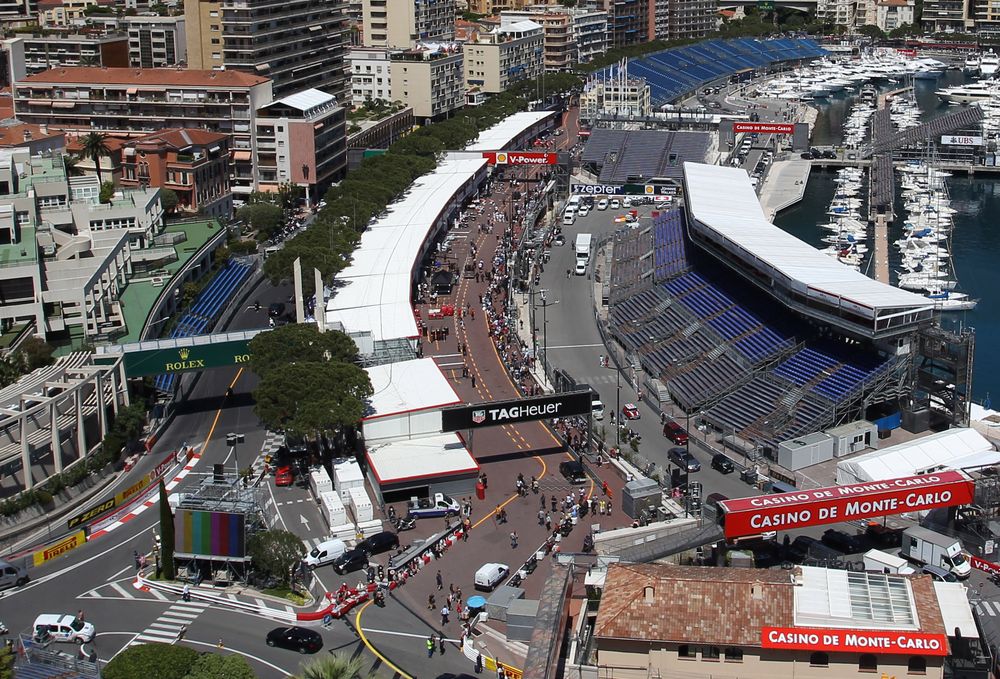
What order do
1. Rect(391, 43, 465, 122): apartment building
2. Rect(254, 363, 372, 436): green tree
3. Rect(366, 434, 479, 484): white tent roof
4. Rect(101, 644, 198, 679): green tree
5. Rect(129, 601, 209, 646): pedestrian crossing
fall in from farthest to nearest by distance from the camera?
Rect(391, 43, 465, 122): apartment building → Rect(254, 363, 372, 436): green tree → Rect(366, 434, 479, 484): white tent roof → Rect(129, 601, 209, 646): pedestrian crossing → Rect(101, 644, 198, 679): green tree

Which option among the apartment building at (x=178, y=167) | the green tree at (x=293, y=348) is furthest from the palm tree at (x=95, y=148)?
the green tree at (x=293, y=348)

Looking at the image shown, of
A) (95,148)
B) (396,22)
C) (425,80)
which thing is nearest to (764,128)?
(425,80)

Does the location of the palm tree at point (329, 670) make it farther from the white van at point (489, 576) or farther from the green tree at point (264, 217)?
the green tree at point (264, 217)

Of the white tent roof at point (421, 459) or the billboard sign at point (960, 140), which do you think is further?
the billboard sign at point (960, 140)

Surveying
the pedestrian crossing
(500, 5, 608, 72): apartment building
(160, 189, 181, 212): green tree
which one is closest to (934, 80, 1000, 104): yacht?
(500, 5, 608, 72): apartment building

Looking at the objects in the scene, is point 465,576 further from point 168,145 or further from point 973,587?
point 168,145

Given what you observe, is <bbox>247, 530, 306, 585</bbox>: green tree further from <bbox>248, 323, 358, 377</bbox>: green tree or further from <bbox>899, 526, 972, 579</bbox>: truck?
<bbox>899, 526, 972, 579</bbox>: truck
